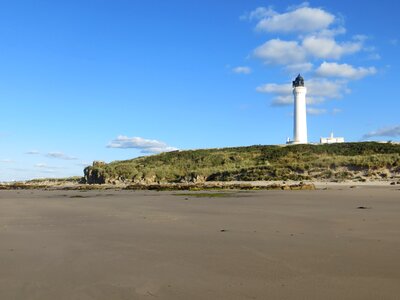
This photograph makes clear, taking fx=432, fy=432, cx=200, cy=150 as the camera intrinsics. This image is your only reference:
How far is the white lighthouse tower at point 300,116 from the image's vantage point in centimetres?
5944

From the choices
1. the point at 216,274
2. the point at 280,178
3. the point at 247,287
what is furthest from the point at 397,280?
the point at 280,178

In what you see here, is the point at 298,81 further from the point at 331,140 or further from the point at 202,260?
the point at 202,260

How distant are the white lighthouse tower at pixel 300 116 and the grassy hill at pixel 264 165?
7.32 metres

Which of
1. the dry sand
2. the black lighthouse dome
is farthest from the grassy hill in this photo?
the dry sand

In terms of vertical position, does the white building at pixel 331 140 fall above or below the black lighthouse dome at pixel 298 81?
below

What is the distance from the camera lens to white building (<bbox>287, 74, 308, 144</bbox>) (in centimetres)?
5944

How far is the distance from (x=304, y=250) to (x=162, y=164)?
155ft

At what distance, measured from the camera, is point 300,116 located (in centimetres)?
5988

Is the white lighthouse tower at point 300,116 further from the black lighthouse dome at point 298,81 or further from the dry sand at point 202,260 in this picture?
the dry sand at point 202,260

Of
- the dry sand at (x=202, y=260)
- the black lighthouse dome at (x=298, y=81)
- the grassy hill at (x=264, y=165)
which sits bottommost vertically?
the dry sand at (x=202, y=260)

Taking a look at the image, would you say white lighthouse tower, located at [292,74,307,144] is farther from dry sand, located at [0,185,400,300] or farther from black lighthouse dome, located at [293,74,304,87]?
dry sand, located at [0,185,400,300]

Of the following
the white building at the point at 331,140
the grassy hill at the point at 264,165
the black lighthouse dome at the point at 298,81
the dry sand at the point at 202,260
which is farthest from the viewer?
the black lighthouse dome at the point at 298,81

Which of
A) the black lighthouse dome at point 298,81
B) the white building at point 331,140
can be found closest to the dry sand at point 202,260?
the white building at point 331,140

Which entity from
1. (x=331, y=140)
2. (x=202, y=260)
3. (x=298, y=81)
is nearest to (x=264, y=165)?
(x=331, y=140)
